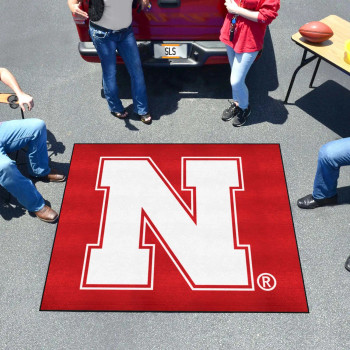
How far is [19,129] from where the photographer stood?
11.1ft

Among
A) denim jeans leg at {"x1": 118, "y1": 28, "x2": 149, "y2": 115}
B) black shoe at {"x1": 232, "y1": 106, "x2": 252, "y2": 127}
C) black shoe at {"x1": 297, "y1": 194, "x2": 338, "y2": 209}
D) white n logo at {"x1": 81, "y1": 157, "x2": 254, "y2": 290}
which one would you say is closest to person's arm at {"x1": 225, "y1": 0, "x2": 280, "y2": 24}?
denim jeans leg at {"x1": 118, "y1": 28, "x2": 149, "y2": 115}

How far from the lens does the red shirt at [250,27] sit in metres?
3.21

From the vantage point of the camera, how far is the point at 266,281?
10.4ft

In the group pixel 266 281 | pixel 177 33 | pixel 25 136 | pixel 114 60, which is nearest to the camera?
pixel 266 281

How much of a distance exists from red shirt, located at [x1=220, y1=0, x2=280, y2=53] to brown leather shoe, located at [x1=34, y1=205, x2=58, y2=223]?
224cm

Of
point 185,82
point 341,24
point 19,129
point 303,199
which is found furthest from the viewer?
point 185,82

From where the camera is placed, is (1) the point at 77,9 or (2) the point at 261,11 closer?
(2) the point at 261,11

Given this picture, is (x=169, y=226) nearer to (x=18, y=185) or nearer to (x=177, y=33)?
(x=18, y=185)

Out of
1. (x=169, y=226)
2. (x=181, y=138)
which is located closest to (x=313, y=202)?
(x=169, y=226)

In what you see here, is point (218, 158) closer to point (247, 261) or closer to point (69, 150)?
point (247, 261)

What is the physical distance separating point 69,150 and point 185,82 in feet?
5.20

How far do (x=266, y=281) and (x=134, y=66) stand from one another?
7.68 feet

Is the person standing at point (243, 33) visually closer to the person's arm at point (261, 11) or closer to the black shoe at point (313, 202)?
the person's arm at point (261, 11)

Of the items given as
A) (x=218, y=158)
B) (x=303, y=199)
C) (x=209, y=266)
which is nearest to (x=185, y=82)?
(x=218, y=158)
